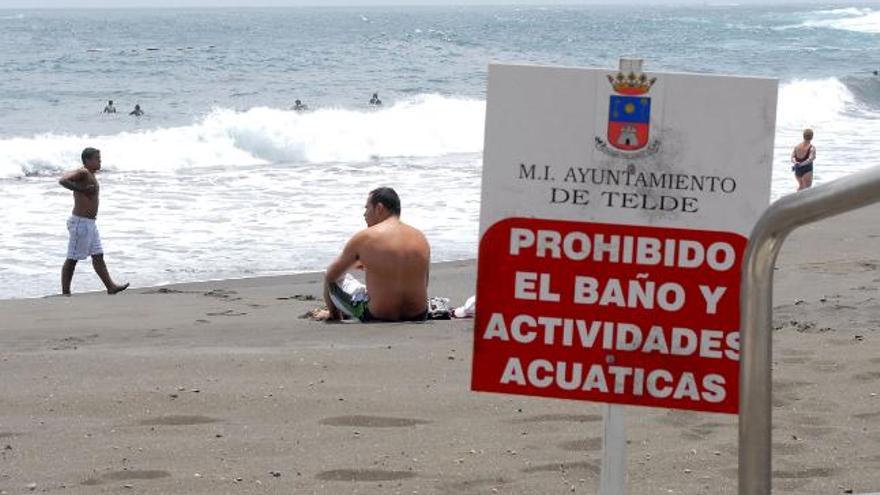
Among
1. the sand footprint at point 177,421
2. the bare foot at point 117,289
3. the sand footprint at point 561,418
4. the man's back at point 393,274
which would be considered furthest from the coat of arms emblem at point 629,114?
the bare foot at point 117,289

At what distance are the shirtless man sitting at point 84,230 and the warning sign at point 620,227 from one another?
8.46 m

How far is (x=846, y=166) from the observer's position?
2017 cm

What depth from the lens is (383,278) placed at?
8398mm

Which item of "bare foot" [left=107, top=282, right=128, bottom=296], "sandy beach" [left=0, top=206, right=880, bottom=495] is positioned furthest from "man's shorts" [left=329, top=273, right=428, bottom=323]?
"bare foot" [left=107, top=282, right=128, bottom=296]

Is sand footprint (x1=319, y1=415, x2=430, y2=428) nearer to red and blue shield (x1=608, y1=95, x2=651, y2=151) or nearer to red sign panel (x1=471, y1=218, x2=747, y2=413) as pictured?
red sign panel (x1=471, y1=218, x2=747, y2=413)

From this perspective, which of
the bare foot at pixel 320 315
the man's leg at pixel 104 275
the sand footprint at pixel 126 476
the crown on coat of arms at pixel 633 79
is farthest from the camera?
the man's leg at pixel 104 275

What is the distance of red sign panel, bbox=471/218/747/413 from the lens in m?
2.92

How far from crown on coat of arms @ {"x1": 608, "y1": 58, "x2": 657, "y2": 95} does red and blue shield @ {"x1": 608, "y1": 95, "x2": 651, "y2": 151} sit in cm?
1

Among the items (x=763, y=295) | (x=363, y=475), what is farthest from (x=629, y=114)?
(x=363, y=475)

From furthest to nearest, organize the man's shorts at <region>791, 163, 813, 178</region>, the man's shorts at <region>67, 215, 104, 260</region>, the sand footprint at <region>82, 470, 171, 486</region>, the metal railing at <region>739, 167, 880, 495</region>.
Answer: the man's shorts at <region>791, 163, 813, 178</region> < the man's shorts at <region>67, 215, 104, 260</region> < the sand footprint at <region>82, 470, 171, 486</region> < the metal railing at <region>739, 167, 880, 495</region>

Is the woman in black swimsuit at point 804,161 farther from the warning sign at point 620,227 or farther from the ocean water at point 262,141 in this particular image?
the warning sign at point 620,227

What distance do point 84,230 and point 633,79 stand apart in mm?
8876

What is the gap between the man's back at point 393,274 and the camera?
8.38 m

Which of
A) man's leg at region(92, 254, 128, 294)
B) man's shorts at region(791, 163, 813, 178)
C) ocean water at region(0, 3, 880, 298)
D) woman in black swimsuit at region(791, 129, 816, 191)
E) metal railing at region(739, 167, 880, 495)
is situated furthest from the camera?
man's shorts at region(791, 163, 813, 178)
